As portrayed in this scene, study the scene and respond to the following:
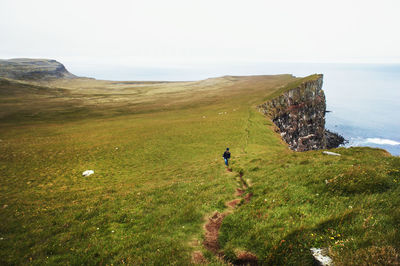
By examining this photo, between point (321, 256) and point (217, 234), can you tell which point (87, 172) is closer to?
point (217, 234)

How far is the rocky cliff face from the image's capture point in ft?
264

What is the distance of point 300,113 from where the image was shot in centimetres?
9150

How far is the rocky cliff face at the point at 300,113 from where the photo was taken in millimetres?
80375

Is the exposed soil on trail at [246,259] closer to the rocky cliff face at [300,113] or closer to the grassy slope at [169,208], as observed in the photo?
the grassy slope at [169,208]

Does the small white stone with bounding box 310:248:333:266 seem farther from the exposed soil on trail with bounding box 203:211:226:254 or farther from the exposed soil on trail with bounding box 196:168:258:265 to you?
the exposed soil on trail with bounding box 203:211:226:254

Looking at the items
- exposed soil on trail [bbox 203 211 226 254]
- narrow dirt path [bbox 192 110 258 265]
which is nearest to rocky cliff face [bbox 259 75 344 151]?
narrow dirt path [bbox 192 110 258 265]

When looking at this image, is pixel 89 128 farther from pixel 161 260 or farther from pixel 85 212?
pixel 161 260

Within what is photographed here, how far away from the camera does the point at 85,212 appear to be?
1625 centimetres

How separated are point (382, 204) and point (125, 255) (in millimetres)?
13607

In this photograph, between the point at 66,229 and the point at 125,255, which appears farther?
the point at 66,229

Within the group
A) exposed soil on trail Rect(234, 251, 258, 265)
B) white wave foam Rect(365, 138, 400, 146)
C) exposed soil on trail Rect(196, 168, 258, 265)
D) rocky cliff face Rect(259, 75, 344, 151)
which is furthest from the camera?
white wave foam Rect(365, 138, 400, 146)

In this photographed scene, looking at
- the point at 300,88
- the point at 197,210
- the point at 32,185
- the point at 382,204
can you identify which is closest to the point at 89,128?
the point at 32,185

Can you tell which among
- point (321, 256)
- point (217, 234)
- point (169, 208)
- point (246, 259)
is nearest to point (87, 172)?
point (169, 208)

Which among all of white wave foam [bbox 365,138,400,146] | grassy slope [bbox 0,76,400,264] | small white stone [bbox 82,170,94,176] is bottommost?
white wave foam [bbox 365,138,400,146]
